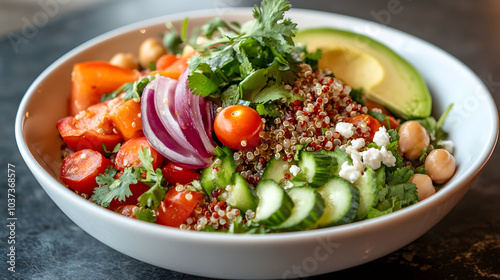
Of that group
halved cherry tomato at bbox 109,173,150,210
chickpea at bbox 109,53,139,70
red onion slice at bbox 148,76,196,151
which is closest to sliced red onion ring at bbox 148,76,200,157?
red onion slice at bbox 148,76,196,151

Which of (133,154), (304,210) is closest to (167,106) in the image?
(133,154)

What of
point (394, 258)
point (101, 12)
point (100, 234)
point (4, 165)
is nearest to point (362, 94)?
point (394, 258)

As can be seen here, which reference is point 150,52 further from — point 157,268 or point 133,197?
point 157,268

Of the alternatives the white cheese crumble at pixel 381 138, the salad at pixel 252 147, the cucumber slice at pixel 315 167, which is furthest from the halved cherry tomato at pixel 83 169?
the white cheese crumble at pixel 381 138

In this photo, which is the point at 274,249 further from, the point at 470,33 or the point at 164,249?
the point at 470,33

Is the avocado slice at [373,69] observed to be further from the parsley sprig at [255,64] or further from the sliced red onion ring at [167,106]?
the sliced red onion ring at [167,106]
